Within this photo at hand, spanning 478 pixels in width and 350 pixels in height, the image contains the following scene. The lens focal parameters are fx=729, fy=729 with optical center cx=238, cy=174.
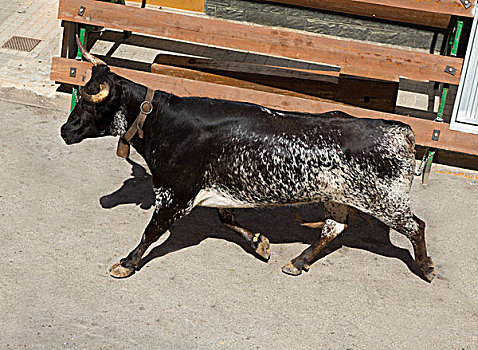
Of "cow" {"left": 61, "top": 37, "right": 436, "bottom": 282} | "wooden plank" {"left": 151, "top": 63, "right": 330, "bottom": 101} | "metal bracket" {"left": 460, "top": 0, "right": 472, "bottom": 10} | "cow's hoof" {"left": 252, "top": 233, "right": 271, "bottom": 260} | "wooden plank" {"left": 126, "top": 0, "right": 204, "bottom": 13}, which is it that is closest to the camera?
"cow" {"left": 61, "top": 37, "right": 436, "bottom": 282}

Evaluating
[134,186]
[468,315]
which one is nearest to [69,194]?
[134,186]

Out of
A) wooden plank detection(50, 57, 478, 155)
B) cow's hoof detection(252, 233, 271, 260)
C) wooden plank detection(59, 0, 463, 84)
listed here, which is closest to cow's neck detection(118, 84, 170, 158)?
cow's hoof detection(252, 233, 271, 260)

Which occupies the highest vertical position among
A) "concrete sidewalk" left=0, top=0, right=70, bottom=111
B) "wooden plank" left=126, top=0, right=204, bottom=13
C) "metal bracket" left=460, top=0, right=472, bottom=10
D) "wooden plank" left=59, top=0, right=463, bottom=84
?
"metal bracket" left=460, top=0, right=472, bottom=10

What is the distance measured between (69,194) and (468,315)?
389 cm

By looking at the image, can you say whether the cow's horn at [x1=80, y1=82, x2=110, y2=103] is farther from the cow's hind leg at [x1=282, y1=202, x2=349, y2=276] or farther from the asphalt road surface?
the cow's hind leg at [x1=282, y1=202, x2=349, y2=276]

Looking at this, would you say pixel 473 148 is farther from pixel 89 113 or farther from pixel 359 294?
pixel 89 113

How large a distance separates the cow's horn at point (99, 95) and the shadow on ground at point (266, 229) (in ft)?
5.04

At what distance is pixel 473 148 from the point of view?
764 cm

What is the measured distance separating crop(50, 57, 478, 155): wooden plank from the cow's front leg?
6.59ft

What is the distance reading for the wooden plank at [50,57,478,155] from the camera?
7641 millimetres

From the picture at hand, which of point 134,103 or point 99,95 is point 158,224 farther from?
point 99,95

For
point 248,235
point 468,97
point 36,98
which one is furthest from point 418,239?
point 36,98

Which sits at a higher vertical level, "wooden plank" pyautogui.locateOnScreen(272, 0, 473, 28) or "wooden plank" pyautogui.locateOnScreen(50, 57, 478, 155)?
"wooden plank" pyautogui.locateOnScreen(272, 0, 473, 28)

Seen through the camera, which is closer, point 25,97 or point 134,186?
point 134,186
